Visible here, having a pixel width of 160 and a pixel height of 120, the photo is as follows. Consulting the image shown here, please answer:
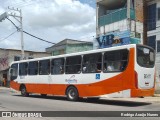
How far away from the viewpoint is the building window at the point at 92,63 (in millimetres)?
18716

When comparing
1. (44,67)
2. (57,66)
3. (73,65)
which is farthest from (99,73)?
(44,67)

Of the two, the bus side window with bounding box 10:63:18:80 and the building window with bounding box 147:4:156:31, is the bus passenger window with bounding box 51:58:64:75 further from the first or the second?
the building window with bounding box 147:4:156:31

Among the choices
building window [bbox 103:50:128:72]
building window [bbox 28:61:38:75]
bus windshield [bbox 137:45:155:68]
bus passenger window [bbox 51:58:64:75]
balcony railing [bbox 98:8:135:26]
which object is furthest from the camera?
balcony railing [bbox 98:8:135:26]

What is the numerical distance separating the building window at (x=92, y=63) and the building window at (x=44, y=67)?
12.6ft

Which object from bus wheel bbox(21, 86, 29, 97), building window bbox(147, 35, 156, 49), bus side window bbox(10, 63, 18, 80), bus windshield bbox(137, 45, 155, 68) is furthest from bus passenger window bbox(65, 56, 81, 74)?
building window bbox(147, 35, 156, 49)

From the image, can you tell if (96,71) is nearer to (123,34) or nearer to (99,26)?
(123,34)

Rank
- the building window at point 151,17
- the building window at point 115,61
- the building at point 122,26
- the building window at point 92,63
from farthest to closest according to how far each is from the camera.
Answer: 1. the building window at point 151,17
2. the building at point 122,26
3. the building window at point 92,63
4. the building window at point 115,61

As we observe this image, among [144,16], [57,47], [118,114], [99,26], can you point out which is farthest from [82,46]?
[118,114]

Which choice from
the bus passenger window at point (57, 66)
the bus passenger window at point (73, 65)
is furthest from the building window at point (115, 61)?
the bus passenger window at point (57, 66)

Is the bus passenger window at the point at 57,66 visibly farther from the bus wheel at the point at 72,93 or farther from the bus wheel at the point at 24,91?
the bus wheel at the point at 24,91

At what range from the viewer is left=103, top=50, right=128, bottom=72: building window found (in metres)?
17.2

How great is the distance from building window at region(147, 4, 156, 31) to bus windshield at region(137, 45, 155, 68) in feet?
48.0

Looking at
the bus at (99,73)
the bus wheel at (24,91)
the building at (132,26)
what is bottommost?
the bus wheel at (24,91)

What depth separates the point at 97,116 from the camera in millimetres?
12828
